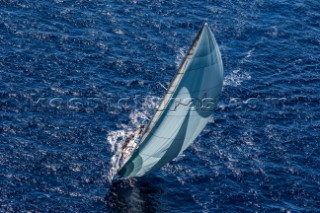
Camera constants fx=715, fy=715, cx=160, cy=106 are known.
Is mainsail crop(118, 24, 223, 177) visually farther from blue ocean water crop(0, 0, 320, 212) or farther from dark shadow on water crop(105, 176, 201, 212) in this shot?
blue ocean water crop(0, 0, 320, 212)

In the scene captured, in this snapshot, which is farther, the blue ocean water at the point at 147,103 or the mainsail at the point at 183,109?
the blue ocean water at the point at 147,103

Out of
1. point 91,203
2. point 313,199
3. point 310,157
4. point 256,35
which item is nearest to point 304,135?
point 310,157

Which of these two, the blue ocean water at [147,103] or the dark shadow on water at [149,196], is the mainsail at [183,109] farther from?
the blue ocean water at [147,103]

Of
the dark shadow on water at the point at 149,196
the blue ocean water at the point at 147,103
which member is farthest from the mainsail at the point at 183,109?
the blue ocean water at the point at 147,103

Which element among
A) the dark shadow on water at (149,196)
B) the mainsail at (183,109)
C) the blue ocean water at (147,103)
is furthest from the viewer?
the blue ocean water at (147,103)

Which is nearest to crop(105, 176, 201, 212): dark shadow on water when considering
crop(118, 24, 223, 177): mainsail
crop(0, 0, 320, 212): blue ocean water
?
crop(0, 0, 320, 212): blue ocean water

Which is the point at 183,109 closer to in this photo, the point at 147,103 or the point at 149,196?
the point at 149,196
